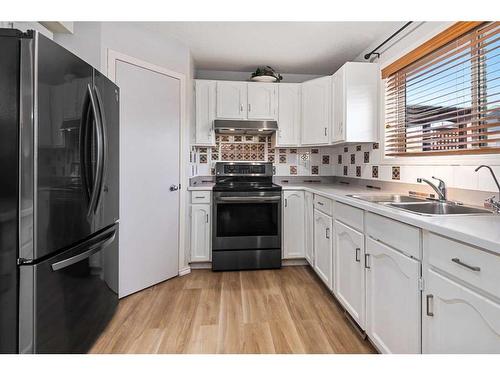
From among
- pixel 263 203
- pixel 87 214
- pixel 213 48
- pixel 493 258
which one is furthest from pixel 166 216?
pixel 493 258

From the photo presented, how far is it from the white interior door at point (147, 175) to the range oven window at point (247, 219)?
1.52 ft

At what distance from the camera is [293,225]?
Answer: 290 cm

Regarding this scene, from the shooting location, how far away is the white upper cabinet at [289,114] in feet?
10.4

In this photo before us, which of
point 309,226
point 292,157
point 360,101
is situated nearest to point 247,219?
point 309,226

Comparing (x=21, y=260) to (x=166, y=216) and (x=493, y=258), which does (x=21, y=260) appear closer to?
(x=166, y=216)

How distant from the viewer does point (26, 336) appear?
3.49 ft

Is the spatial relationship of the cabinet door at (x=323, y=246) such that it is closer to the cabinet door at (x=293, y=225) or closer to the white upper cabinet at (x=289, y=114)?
the cabinet door at (x=293, y=225)

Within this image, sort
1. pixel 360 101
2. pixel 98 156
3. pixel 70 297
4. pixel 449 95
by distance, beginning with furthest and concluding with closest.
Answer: pixel 360 101 → pixel 449 95 → pixel 98 156 → pixel 70 297

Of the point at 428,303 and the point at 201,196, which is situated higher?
the point at 201,196

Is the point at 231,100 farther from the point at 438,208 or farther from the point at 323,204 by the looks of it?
the point at 438,208

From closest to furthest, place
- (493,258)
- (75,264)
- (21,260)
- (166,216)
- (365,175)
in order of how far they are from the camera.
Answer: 1. (493,258)
2. (21,260)
3. (75,264)
4. (166,216)
5. (365,175)

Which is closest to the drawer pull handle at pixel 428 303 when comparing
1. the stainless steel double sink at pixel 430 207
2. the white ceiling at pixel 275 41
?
the stainless steel double sink at pixel 430 207

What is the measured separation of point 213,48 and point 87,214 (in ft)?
7.12

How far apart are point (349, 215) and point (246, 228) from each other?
124 cm
